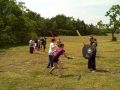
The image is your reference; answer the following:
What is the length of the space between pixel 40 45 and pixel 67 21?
81.9 meters

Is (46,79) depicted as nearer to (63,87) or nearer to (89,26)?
(63,87)

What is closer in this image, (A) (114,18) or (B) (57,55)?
(B) (57,55)

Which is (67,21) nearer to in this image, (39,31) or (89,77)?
(39,31)

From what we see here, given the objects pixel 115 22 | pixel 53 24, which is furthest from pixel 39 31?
pixel 115 22

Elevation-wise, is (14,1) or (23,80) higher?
(14,1)

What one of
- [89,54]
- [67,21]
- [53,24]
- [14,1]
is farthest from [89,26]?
[89,54]

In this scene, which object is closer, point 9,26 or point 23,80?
point 23,80

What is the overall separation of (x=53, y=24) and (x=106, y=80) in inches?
3854

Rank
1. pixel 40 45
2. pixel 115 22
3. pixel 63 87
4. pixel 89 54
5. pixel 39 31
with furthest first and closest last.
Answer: pixel 39 31 → pixel 115 22 → pixel 40 45 → pixel 89 54 → pixel 63 87

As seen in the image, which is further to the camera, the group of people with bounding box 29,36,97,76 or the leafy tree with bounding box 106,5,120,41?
the leafy tree with bounding box 106,5,120,41

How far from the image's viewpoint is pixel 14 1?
66188 millimetres

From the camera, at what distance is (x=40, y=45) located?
42.9m

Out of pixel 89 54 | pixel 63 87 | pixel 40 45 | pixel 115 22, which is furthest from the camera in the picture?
pixel 115 22

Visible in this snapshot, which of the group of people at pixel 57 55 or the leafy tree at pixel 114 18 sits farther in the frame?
the leafy tree at pixel 114 18
